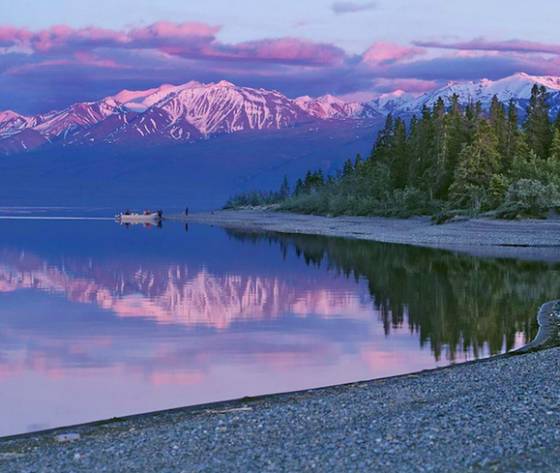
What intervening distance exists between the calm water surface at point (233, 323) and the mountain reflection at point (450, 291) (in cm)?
9

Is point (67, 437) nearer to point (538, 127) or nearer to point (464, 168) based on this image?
point (464, 168)

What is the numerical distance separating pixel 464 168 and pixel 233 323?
2758 inches

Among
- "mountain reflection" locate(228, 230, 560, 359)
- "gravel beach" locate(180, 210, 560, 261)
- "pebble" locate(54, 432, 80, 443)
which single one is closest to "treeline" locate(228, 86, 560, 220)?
"gravel beach" locate(180, 210, 560, 261)

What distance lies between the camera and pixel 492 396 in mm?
17938

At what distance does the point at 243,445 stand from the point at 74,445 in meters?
3.18

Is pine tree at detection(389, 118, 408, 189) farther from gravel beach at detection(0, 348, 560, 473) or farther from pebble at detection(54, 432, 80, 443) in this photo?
pebble at detection(54, 432, 80, 443)

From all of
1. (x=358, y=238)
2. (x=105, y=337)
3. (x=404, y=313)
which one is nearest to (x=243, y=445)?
(x=105, y=337)

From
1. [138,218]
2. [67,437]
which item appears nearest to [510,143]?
[138,218]

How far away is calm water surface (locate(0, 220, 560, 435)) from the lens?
23.5 meters

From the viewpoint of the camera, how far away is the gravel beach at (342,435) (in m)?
13.6

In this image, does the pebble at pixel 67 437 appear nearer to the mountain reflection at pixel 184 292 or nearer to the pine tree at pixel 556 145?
the mountain reflection at pixel 184 292

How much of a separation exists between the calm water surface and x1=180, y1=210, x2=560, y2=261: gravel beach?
505 cm

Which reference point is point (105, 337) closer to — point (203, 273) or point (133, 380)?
point (133, 380)

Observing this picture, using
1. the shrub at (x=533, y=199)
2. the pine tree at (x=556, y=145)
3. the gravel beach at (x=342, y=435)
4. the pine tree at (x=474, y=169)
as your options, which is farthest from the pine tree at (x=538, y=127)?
the gravel beach at (x=342, y=435)
